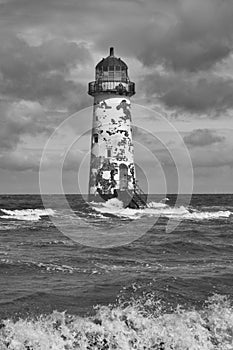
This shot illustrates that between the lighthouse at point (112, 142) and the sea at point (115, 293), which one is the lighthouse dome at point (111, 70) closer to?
the lighthouse at point (112, 142)

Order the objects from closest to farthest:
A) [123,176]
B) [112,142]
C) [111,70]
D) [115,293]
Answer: [115,293] < [112,142] < [123,176] < [111,70]

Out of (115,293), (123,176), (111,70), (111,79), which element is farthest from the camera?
(111,70)

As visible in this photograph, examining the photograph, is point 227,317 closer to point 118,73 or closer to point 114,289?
point 114,289

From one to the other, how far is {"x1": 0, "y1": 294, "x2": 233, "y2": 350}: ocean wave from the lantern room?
37.3m

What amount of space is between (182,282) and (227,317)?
354cm

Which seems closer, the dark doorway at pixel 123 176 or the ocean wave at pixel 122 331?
the ocean wave at pixel 122 331

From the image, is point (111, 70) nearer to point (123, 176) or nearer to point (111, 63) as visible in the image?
point (111, 63)

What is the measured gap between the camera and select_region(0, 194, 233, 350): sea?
11.1 m

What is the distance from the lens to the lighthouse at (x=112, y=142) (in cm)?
4747

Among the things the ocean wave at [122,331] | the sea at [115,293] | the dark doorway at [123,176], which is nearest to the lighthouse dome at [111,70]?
the dark doorway at [123,176]

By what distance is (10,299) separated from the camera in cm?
1333

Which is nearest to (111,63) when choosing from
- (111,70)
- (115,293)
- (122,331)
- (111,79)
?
(111,70)

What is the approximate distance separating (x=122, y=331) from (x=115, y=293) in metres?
3.05

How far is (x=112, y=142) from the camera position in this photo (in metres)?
47.6
